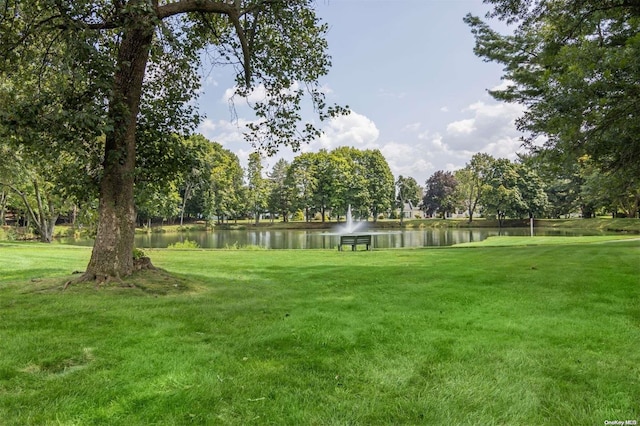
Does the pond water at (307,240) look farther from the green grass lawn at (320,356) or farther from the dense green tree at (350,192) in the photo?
the dense green tree at (350,192)

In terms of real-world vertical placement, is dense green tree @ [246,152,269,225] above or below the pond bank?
above

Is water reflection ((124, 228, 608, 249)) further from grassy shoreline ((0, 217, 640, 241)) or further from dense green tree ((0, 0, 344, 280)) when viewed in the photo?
dense green tree ((0, 0, 344, 280))

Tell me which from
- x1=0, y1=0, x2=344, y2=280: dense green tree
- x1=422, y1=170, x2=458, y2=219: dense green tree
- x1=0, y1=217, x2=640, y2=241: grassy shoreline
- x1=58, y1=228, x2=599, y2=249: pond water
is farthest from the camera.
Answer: x1=422, y1=170, x2=458, y2=219: dense green tree

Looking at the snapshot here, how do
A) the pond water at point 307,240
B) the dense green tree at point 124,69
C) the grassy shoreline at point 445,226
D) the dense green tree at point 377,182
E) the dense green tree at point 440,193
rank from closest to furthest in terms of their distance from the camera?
the dense green tree at point 124,69, the pond water at point 307,240, the grassy shoreline at point 445,226, the dense green tree at point 377,182, the dense green tree at point 440,193

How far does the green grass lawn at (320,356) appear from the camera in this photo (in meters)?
2.82

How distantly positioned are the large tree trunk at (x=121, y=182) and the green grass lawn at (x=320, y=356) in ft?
2.38

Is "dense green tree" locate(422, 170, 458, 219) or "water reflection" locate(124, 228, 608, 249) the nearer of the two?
"water reflection" locate(124, 228, 608, 249)

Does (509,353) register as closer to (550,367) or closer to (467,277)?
(550,367)

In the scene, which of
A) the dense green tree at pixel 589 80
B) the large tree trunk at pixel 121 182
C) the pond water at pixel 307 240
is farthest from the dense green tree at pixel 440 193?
the large tree trunk at pixel 121 182

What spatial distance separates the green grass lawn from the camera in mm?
2818

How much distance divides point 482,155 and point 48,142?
66.8 meters

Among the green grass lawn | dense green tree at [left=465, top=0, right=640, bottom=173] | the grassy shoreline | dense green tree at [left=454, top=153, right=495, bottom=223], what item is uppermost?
dense green tree at [left=454, top=153, right=495, bottom=223]

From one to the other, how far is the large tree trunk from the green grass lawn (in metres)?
0.73

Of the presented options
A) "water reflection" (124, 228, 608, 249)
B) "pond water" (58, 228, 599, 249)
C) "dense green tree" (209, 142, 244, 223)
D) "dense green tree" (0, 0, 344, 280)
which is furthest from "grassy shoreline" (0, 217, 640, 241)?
"dense green tree" (0, 0, 344, 280)
